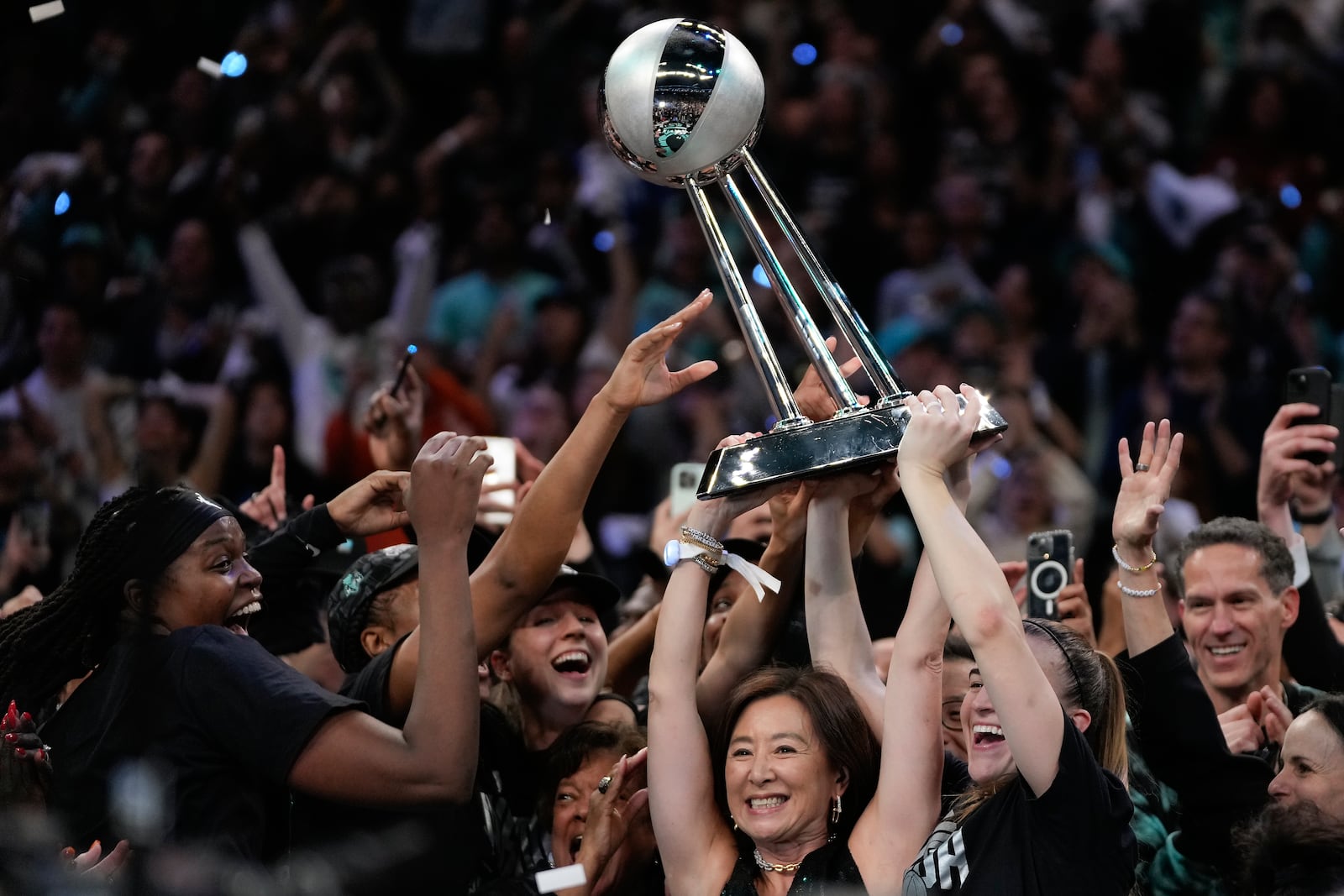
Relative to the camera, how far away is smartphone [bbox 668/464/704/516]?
13.3ft

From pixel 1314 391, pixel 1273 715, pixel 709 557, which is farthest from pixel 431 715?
pixel 1314 391

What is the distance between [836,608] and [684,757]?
454 millimetres

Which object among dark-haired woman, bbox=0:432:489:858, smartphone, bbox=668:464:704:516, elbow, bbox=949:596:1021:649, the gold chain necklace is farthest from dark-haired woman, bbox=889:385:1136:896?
smartphone, bbox=668:464:704:516

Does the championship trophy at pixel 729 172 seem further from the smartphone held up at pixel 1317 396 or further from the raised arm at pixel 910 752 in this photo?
the smartphone held up at pixel 1317 396

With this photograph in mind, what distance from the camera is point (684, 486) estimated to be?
4.10m

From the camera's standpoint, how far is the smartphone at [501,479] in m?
4.25

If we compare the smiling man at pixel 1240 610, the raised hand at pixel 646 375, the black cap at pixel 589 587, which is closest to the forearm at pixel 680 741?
the raised hand at pixel 646 375

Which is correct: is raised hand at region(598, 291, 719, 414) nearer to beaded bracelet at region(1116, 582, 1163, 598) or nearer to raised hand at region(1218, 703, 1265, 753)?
beaded bracelet at region(1116, 582, 1163, 598)

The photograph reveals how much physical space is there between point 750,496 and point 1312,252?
5.81 m

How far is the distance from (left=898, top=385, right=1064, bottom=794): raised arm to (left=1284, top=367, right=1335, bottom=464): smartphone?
1598 millimetres

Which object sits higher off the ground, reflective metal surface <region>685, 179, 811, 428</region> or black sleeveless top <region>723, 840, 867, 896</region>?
reflective metal surface <region>685, 179, 811, 428</region>

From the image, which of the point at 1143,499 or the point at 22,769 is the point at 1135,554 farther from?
the point at 22,769

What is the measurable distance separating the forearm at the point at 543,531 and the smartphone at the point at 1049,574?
1243mm

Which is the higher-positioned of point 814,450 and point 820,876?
point 814,450
